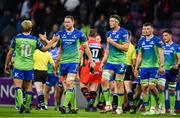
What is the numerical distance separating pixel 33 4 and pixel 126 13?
555 cm

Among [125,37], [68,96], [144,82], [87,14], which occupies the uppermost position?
[87,14]

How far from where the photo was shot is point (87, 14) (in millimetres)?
32688

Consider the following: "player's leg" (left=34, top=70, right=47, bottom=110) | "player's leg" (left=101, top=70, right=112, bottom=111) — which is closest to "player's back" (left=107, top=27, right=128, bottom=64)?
"player's leg" (left=101, top=70, right=112, bottom=111)

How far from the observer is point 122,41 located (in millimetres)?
22125

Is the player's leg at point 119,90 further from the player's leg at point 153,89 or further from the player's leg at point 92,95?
the player's leg at point 92,95

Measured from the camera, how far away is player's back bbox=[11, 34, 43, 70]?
21375 mm

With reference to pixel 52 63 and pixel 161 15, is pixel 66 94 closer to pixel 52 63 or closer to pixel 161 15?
pixel 52 63

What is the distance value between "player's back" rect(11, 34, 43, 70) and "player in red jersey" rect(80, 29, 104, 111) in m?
2.64

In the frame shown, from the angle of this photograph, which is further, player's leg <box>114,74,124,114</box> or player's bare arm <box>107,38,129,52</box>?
player's leg <box>114,74,124,114</box>

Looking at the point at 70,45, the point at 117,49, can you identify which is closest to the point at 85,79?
the point at 117,49

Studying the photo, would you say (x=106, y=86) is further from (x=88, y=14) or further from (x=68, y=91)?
(x=88, y=14)

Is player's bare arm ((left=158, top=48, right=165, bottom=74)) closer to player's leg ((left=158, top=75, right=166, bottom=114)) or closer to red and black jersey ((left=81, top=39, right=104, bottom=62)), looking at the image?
player's leg ((left=158, top=75, right=166, bottom=114))

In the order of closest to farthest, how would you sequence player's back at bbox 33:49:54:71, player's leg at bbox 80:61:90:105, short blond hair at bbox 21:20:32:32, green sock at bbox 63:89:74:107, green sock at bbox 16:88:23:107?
green sock at bbox 63:89:74:107 → green sock at bbox 16:88:23:107 → short blond hair at bbox 21:20:32:32 → player's leg at bbox 80:61:90:105 → player's back at bbox 33:49:54:71

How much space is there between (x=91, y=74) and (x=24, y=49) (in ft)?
10.5
